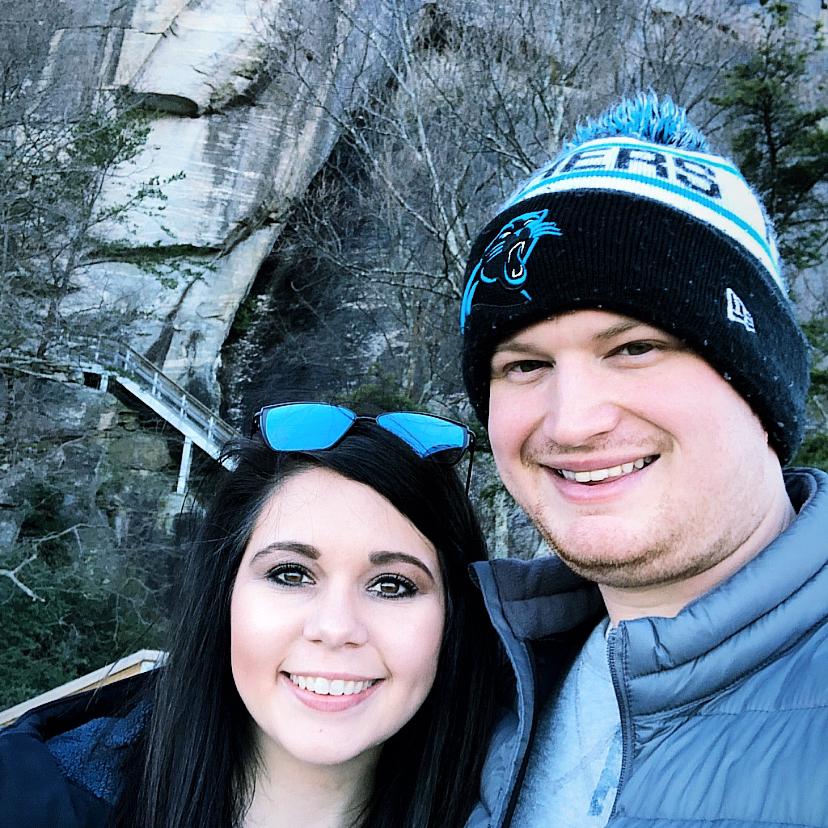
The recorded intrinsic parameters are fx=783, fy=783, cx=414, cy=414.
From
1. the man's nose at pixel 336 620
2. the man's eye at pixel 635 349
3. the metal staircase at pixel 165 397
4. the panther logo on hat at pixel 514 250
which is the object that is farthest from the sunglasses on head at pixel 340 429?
the metal staircase at pixel 165 397

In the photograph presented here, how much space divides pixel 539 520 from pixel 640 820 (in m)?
0.64

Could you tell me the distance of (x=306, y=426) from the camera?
94.2 inches

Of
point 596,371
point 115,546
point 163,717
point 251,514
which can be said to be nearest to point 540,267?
point 596,371

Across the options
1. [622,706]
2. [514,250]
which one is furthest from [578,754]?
[514,250]

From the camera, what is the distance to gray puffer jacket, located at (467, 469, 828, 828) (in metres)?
1.14

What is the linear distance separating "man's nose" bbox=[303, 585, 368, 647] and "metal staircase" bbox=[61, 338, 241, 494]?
11106mm

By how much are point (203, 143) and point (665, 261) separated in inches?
598

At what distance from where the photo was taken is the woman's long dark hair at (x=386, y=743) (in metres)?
2.23

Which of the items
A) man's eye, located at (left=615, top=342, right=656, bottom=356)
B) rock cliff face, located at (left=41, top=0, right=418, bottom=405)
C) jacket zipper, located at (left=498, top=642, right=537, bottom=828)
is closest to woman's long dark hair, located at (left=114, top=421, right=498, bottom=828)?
jacket zipper, located at (left=498, top=642, right=537, bottom=828)

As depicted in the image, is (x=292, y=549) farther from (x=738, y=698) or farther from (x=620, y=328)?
(x=738, y=698)

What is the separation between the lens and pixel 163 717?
2336 millimetres

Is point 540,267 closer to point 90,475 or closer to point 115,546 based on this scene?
point 115,546

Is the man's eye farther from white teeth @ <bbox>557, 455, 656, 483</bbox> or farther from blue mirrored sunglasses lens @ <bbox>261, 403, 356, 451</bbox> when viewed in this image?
blue mirrored sunglasses lens @ <bbox>261, 403, 356, 451</bbox>

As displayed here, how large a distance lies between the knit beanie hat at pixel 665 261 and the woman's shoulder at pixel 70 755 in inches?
64.0
